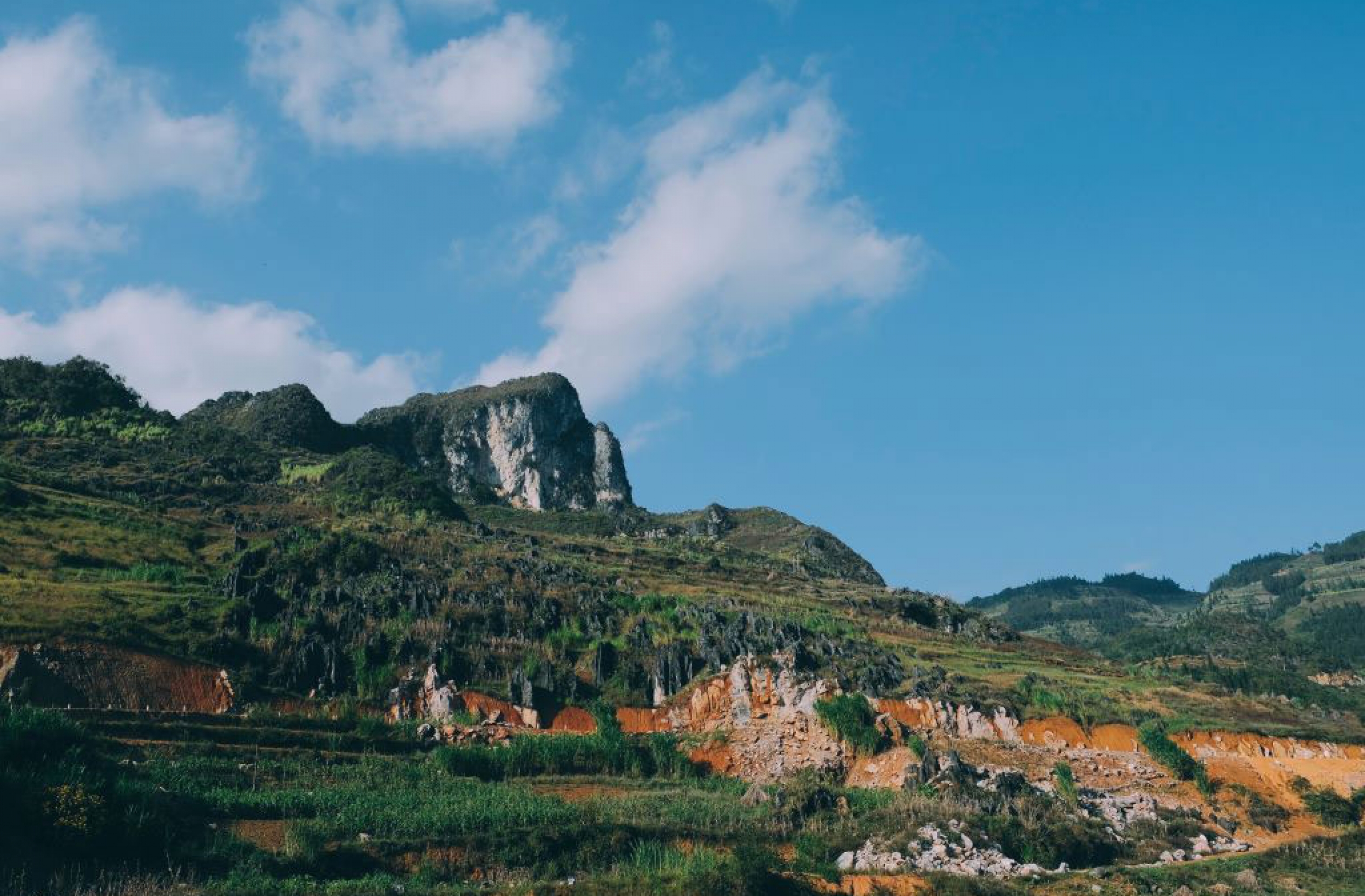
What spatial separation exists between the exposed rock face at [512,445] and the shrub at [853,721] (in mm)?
92743

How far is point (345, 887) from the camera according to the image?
2630 cm

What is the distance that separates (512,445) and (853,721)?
99559mm

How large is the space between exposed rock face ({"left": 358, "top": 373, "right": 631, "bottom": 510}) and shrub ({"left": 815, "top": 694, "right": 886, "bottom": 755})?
304ft

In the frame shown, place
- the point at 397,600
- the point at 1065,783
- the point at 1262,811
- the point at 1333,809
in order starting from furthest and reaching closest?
the point at 397,600 < the point at 1333,809 < the point at 1262,811 < the point at 1065,783

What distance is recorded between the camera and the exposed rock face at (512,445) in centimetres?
13850

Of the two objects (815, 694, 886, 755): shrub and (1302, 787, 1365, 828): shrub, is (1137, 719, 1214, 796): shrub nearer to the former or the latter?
(1302, 787, 1365, 828): shrub

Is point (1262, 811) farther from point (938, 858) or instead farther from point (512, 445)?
point (512, 445)

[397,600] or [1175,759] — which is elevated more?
[397,600]

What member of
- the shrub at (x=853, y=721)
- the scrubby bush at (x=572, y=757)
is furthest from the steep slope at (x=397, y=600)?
the scrubby bush at (x=572, y=757)

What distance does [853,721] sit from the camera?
149 ft

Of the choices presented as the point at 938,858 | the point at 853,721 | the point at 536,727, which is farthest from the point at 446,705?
the point at 938,858

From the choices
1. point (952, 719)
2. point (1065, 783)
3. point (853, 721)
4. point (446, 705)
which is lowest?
point (1065, 783)

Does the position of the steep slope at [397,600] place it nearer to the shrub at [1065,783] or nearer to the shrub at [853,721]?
the shrub at [853,721]

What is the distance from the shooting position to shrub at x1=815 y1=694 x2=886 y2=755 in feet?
146
